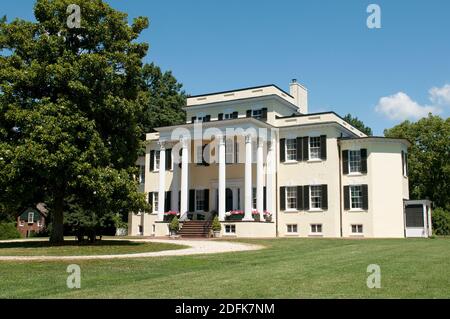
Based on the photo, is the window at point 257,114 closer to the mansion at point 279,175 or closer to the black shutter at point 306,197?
the mansion at point 279,175

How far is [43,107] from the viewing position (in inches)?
884

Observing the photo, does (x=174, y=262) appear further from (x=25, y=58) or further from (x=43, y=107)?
(x=25, y=58)

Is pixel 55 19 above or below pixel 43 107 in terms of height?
above

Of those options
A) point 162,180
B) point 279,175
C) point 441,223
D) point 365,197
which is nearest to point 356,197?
point 365,197

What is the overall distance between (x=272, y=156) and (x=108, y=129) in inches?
593

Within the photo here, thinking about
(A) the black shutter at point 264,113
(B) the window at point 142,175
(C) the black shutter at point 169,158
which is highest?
(A) the black shutter at point 264,113

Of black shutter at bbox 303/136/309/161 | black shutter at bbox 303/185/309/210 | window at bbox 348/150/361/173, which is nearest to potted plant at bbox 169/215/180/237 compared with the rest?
black shutter at bbox 303/185/309/210

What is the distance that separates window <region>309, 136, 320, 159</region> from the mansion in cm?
7

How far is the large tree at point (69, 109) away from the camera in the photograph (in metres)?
22.1

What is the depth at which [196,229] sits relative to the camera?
3456 cm

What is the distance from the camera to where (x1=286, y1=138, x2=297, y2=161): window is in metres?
37.1

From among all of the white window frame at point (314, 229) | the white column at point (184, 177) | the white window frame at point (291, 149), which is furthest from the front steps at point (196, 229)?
the white window frame at point (291, 149)

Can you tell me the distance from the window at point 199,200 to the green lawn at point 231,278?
2224 cm

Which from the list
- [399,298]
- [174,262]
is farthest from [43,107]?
[399,298]
